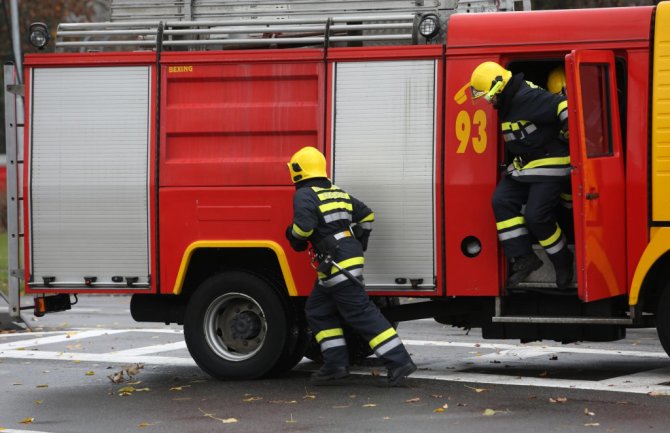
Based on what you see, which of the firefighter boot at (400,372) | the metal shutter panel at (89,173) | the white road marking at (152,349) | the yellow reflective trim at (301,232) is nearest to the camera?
the yellow reflective trim at (301,232)

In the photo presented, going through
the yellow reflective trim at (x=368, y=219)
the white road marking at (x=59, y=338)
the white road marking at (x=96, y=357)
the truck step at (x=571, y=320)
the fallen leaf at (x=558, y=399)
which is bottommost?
the white road marking at (x=96, y=357)

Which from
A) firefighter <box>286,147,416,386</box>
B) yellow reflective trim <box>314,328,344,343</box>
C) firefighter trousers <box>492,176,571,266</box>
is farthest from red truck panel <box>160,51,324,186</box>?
firefighter trousers <box>492,176,571,266</box>

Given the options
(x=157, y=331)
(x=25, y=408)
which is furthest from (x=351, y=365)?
(x=157, y=331)

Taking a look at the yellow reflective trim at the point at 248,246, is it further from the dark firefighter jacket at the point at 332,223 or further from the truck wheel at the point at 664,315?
the truck wheel at the point at 664,315

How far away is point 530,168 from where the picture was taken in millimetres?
9102

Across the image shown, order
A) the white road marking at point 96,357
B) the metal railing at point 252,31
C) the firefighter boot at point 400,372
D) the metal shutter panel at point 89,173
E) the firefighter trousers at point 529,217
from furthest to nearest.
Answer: the white road marking at point 96,357 → the metal shutter panel at point 89,173 → the metal railing at point 252,31 → the firefighter boot at point 400,372 → the firefighter trousers at point 529,217

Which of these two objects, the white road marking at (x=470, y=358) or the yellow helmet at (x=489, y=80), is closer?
the yellow helmet at (x=489, y=80)

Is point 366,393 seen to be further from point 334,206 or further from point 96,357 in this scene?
point 96,357

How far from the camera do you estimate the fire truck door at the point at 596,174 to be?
864 centimetres

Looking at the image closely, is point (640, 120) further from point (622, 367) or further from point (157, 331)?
point (157, 331)

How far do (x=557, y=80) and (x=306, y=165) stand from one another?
196 cm

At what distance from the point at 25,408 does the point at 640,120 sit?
4644 mm

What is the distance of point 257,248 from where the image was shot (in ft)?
32.6

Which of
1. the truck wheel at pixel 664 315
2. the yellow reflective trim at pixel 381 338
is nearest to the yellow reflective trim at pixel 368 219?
the yellow reflective trim at pixel 381 338
